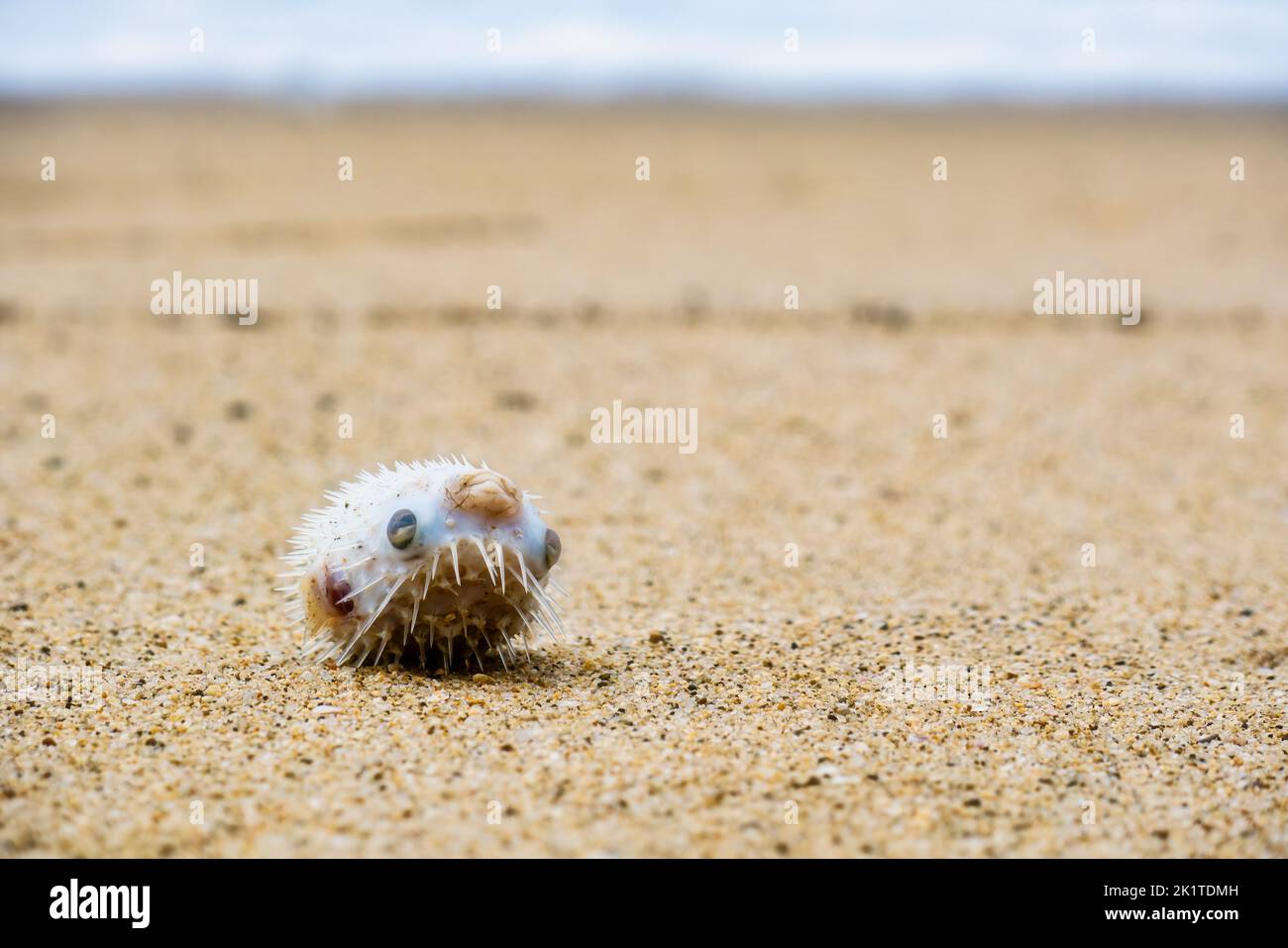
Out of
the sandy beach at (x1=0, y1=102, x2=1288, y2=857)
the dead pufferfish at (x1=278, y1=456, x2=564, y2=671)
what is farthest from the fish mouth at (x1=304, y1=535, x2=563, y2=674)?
the sandy beach at (x1=0, y1=102, x2=1288, y2=857)

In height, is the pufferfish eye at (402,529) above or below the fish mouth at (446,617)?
above

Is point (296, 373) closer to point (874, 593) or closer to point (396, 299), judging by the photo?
point (396, 299)

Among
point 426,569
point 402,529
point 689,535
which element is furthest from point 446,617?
point 689,535

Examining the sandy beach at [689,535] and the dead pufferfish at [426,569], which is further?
the dead pufferfish at [426,569]

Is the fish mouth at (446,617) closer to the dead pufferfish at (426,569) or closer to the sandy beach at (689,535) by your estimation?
the dead pufferfish at (426,569)

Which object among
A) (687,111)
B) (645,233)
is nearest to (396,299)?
(645,233)

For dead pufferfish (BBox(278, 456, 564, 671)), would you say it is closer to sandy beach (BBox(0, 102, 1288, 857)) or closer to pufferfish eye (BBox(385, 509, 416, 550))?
pufferfish eye (BBox(385, 509, 416, 550))

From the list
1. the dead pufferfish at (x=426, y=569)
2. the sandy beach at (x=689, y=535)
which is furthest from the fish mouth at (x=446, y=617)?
the sandy beach at (x=689, y=535)
